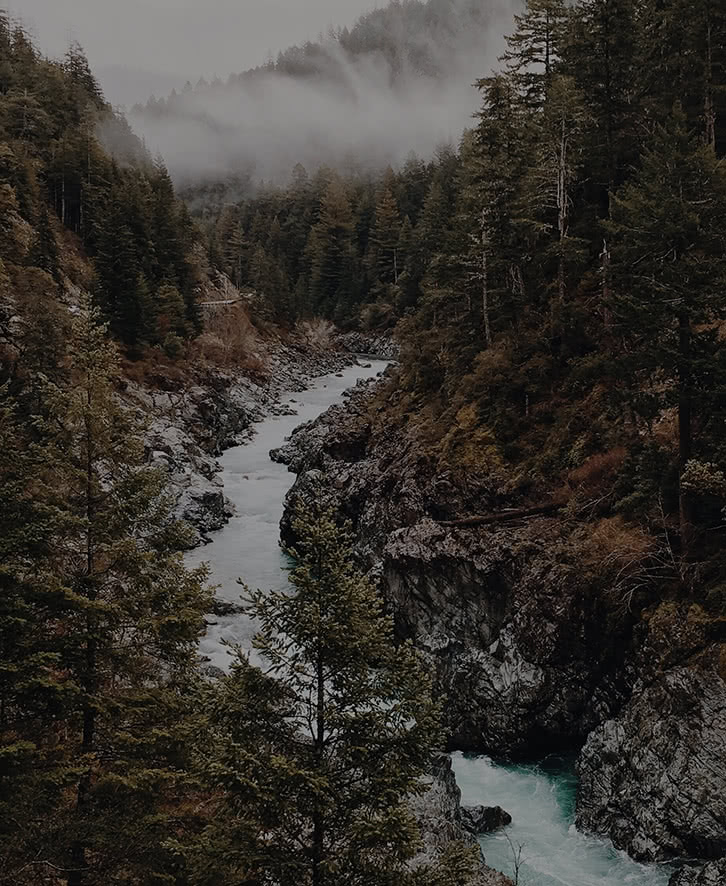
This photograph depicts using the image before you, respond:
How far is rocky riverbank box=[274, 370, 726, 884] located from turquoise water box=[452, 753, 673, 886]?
0.45 metres

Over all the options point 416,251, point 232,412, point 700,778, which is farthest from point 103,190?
point 700,778

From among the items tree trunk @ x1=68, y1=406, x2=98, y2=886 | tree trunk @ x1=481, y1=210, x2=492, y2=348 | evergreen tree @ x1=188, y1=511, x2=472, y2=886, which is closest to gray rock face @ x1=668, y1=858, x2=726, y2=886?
evergreen tree @ x1=188, y1=511, x2=472, y2=886

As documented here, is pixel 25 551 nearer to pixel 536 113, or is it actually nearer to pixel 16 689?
pixel 16 689

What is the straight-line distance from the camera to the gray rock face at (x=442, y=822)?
13.4 meters

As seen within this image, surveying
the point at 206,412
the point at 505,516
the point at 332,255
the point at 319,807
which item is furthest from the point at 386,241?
the point at 319,807

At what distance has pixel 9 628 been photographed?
10.1 meters

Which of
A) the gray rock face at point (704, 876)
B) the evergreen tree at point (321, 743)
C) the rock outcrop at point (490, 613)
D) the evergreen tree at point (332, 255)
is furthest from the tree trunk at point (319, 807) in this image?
the evergreen tree at point (332, 255)

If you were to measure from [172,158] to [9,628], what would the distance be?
208 meters

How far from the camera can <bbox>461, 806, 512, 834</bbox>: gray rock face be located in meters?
17.4

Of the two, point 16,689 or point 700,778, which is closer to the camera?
point 16,689

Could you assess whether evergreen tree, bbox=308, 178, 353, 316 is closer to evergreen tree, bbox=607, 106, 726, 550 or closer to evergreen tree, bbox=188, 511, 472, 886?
evergreen tree, bbox=607, 106, 726, 550

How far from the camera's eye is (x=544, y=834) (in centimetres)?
1748

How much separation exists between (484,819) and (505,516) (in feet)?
34.8

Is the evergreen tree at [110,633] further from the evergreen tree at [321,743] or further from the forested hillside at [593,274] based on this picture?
the forested hillside at [593,274]
